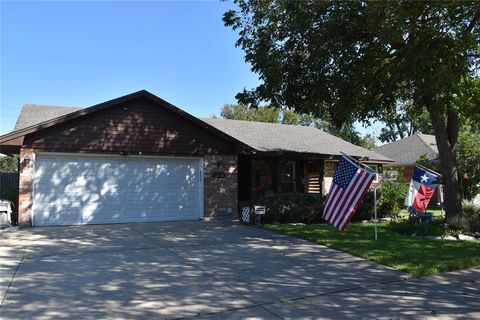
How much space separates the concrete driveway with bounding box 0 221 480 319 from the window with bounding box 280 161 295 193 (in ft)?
33.3

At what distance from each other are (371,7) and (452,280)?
20.8 ft

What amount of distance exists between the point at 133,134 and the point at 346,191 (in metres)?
7.88

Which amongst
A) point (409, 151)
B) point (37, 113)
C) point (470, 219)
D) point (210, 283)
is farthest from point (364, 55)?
point (409, 151)

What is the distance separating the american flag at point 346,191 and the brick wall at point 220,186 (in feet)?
20.0

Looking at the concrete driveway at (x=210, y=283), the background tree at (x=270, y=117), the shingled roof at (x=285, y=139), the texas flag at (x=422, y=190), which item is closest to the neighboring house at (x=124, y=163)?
the shingled roof at (x=285, y=139)

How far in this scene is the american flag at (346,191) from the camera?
10383mm

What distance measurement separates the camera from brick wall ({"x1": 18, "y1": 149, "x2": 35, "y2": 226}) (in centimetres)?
1329

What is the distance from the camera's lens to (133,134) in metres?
15.0

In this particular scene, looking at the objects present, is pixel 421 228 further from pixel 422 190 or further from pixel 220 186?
pixel 220 186

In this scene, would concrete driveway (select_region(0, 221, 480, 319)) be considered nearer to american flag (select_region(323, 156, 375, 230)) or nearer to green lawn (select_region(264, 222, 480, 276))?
green lawn (select_region(264, 222, 480, 276))

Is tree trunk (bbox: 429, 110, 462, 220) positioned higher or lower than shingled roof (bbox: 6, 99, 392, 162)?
lower

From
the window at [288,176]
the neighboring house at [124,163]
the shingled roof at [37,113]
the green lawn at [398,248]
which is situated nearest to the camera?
the green lawn at [398,248]

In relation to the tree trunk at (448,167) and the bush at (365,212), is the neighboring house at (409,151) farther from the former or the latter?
the tree trunk at (448,167)

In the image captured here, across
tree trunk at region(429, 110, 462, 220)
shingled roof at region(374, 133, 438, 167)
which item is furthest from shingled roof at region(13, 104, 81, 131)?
shingled roof at region(374, 133, 438, 167)
